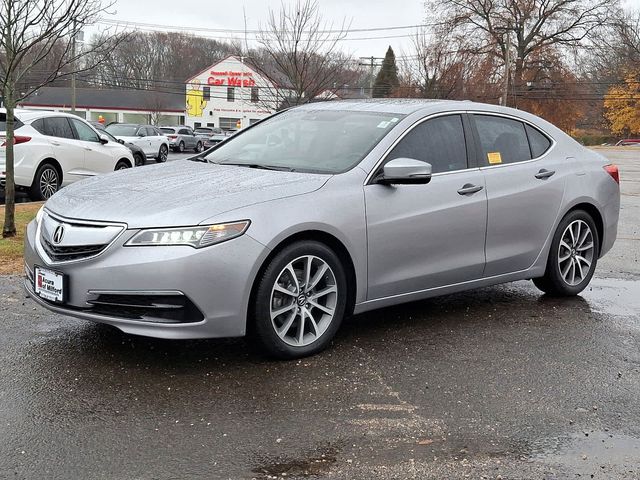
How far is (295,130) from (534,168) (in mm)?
1949

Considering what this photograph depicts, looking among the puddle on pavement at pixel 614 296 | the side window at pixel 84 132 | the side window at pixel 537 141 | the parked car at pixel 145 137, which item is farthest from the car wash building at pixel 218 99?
the side window at pixel 537 141

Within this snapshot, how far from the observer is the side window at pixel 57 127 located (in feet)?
40.5

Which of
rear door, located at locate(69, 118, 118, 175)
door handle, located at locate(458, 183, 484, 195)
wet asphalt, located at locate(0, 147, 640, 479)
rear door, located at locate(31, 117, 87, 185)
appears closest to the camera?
wet asphalt, located at locate(0, 147, 640, 479)

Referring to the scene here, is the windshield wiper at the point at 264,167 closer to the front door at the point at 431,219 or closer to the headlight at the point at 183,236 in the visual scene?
the front door at the point at 431,219

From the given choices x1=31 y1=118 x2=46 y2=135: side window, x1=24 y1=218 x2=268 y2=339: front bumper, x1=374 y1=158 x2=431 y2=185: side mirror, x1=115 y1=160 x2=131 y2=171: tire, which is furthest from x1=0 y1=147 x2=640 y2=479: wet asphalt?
x1=115 y1=160 x2=131 y2=171: tire

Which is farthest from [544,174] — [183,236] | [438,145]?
[183,236]

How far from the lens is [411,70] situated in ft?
105

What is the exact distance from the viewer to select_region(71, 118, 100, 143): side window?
42.4ft

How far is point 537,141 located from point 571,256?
102cm

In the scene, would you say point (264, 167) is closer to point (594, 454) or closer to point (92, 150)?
point (594, 454)

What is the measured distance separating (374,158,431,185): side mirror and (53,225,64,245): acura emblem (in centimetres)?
195

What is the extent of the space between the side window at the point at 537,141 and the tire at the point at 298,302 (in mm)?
2364

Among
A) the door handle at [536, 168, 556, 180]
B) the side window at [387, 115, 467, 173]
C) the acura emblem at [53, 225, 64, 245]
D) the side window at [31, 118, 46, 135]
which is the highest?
the side window at [31, 118, 46, 135]

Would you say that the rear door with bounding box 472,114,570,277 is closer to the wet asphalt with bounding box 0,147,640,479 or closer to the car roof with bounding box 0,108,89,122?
the wet asphalt with bounding box 0,147,640,479
